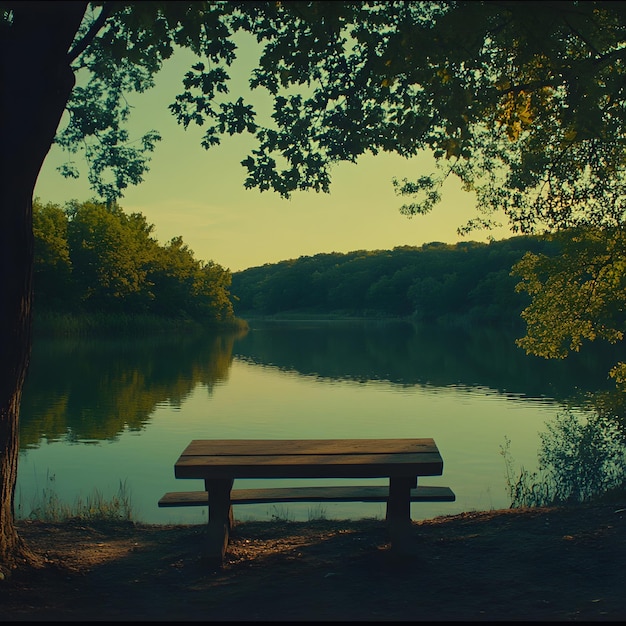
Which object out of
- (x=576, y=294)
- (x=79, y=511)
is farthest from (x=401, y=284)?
(x=79, y=511)

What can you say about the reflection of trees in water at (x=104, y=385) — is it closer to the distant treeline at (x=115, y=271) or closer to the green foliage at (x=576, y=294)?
the green foliage at (x=576, y=294)

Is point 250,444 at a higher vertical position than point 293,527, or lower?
higher

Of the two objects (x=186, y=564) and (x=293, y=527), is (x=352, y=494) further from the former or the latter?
(x=186, y=564)

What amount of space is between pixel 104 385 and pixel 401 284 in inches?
4353

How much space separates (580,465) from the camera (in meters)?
11.9

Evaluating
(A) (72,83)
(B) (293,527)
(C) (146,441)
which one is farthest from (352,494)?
(C) (146,441)

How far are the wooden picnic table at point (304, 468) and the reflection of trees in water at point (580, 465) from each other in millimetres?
4032

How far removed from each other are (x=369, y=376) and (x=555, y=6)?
83.6ft

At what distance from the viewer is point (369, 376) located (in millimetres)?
29797

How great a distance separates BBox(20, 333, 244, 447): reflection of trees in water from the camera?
685 inches

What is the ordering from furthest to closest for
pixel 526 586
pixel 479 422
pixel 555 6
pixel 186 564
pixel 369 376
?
pixel 369 376 < pixel 479 422 < pixel 186 564 < pixel 526 586 < pixel 555 6

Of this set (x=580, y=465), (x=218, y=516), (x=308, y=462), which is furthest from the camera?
(x=580, y=465)

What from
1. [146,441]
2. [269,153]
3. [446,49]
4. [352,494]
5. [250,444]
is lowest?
[146,441]

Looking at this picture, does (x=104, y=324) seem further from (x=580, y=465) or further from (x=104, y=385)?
(x=580, y=465)
